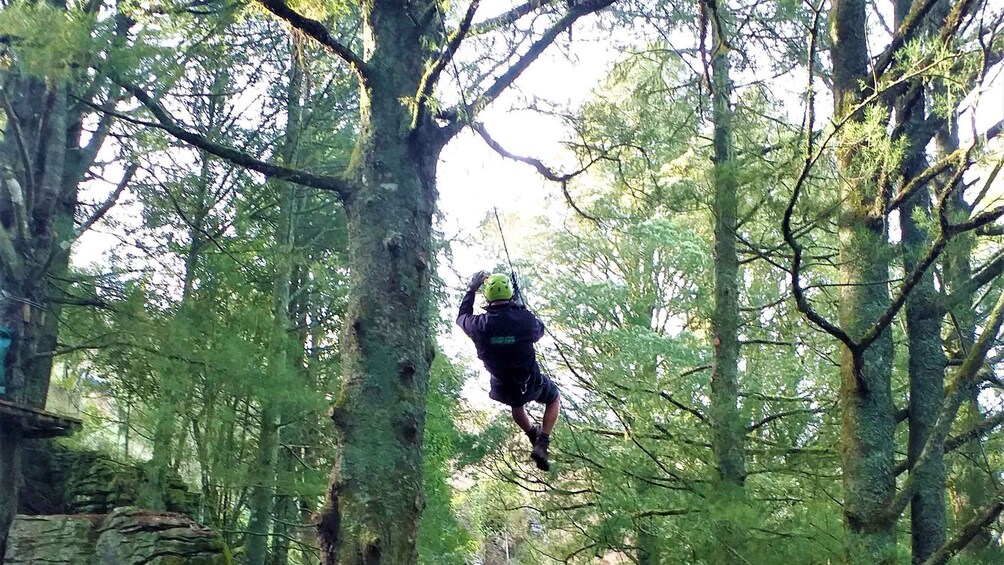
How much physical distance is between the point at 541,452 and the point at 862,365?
2.00m

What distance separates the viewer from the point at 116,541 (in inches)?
267

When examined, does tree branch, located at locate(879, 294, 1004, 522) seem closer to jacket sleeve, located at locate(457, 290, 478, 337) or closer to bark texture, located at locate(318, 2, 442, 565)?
jacket sleeve, located at locate(457, 290, 478, 337)

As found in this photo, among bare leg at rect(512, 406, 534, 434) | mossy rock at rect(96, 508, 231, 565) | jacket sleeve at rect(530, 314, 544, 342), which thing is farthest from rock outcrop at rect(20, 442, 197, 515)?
jacket sleeve at rect(530, 314, 544, 342)

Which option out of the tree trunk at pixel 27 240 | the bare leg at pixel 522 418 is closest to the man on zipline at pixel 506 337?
the bare leg at pixel 522 418

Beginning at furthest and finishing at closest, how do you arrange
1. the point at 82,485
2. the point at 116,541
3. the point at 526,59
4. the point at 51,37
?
1. the point at 82,485
2. the point at 116,541
3. the point at 51,37
4. the point at 526,59

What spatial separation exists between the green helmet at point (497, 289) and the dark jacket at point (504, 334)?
5 centimetres

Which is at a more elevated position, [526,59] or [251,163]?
[526,59]

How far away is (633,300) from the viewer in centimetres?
1323

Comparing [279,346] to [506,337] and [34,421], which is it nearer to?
[34,421]

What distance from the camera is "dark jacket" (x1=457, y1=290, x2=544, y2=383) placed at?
14.3 ft

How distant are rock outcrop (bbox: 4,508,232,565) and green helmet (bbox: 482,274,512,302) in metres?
4.33

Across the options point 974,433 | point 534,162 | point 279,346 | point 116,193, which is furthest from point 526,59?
point 116,193

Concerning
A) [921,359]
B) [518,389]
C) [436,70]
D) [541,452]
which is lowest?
[541,452]

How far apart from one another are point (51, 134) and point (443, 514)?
A: 641 centimetres
